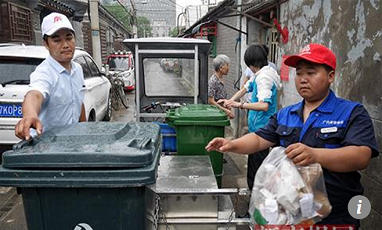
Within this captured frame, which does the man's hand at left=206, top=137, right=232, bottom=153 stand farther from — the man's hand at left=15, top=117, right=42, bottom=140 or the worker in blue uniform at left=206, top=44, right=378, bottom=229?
the man's hand at left=15, top=117, right=42, bottom=140

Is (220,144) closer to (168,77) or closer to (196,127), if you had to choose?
(196,127)

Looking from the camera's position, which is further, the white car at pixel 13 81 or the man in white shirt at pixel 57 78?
the white car at pixel 13 81

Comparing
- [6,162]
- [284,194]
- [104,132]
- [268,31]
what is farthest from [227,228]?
[268,31]

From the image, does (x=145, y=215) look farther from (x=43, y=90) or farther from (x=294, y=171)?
(x=43, y=90)

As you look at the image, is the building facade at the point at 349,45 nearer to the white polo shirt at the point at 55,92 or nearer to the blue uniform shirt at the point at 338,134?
the blue uniform shirt at the point at 338,134

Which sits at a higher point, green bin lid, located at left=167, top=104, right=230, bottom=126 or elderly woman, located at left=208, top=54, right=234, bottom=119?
elderly woman, located at left=208, top=54, right=234, bottom=119

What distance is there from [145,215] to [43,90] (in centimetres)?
116

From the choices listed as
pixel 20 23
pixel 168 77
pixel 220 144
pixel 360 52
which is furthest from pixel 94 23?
pixel 220 144

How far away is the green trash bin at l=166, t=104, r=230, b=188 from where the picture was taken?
3.23 meters

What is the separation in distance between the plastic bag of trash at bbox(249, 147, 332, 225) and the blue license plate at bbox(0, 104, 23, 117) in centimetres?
378

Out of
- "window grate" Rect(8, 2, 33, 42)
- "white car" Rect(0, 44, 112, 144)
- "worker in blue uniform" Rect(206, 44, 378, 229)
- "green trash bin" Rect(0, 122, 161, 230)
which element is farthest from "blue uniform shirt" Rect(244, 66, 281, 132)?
"window grate" Rect(8, 2, 33, 42)

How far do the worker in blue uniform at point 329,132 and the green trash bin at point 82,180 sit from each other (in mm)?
746

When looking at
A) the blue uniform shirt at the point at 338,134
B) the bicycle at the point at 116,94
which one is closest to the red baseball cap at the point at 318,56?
the blue uniform shirt at the point at 338,134

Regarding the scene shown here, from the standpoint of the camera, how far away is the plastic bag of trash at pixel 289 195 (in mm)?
1334
